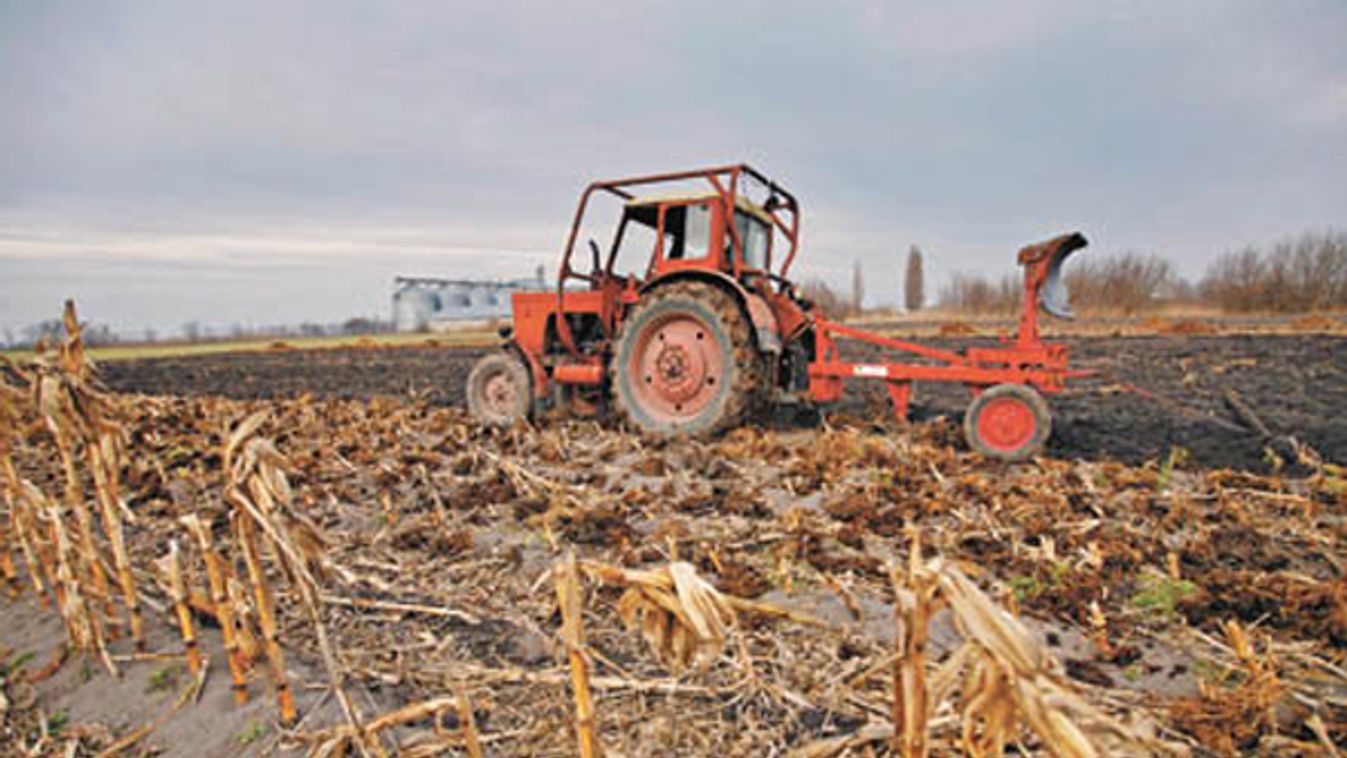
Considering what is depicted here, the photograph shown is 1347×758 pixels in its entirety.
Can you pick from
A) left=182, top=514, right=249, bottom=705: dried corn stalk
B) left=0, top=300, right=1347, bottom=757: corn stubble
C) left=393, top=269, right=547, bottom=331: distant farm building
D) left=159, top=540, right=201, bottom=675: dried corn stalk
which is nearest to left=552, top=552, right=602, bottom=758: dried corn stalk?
left=0, top=300, right=1347, bottom=757: corn stubble

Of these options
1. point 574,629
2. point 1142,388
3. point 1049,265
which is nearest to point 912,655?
point 574,629

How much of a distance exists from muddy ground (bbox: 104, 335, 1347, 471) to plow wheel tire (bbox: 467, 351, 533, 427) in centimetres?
233

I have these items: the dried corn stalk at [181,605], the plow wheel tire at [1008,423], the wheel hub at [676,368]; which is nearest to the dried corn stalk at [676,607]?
the dried corn stalk at [181,605]

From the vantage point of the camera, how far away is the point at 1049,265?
5.52 meters

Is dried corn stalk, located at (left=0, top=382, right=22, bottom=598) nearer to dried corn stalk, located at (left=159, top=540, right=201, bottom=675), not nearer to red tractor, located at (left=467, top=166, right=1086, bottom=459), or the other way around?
dried corn stalk, located at (left=159, top=540, right=201, bottom=675)

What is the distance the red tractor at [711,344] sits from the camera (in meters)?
5.46

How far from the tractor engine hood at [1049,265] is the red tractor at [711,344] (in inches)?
0.5

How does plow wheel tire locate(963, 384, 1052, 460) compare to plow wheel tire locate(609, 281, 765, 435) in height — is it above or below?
below

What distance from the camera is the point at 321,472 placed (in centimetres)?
502

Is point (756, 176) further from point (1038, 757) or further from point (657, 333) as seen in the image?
point (1038, 757)

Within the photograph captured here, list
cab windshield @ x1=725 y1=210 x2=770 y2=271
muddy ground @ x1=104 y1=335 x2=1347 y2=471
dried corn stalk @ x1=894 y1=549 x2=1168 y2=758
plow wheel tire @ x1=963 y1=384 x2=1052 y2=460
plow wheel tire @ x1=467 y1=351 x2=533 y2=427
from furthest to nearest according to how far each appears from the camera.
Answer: plow wheel tire @ x1=467 y1=351 x2=533 y2=427 → cab windshield @ x1=725 y1=210 x2=770 y2=271 → muddy ground @ x1=104 y1=335 x2=1347 y2=471 → plow wheel tire @ x1=963 y1=384 x2=1052 y2=460 → dried corn stalk @ x1=894 y1=549 x2=1168 y2=758

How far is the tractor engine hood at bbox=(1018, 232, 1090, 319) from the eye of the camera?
537 centimetres

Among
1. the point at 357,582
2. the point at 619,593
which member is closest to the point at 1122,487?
the point at 619,593

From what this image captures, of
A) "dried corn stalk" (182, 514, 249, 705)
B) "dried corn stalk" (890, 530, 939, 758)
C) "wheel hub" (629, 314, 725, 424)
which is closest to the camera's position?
"dried corn stalk" (890, 530, 939, 758)
